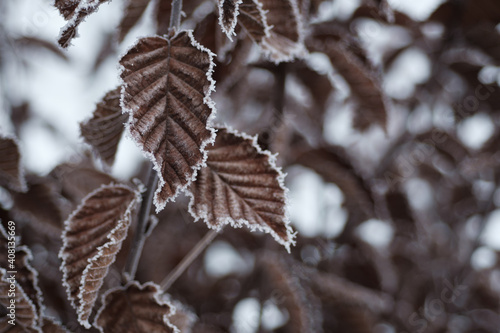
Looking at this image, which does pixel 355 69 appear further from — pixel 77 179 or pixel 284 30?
pixel 77 179

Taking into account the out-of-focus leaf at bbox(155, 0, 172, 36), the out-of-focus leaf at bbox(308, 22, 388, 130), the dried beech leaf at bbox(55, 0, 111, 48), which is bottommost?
the dried beech leaf at bbox(55, 0, 111, 48)

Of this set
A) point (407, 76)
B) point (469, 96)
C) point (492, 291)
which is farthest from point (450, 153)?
point (492, 291)

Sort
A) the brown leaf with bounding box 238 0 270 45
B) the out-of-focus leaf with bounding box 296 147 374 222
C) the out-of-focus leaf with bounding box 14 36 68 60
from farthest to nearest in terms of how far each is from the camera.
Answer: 1. the out-of-focus leaf with bounding box 14 36 68 60
2. the out-of-focus leaf with bounding box 296 147 374 222
3. the brown leaf with bounding box 238 0 270 45

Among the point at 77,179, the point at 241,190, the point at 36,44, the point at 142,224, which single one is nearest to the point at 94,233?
the point at 142,224

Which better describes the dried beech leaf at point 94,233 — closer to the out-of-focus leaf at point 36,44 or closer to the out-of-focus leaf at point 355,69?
the out-of-focus leaf at point 355,69

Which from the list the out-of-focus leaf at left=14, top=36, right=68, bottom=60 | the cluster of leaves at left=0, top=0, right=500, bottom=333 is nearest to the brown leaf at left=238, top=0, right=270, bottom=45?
the cluster of leaves at left=0, top=0, right=500, bottom=333

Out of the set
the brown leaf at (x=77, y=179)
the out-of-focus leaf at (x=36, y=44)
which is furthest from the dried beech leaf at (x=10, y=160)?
the out-of-focus leaf at (x=36, y=44)

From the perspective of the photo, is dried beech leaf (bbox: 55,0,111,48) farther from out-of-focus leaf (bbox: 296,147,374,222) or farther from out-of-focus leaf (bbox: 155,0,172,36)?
out-of-focus leaf (bbox: 296,147,374,222)
